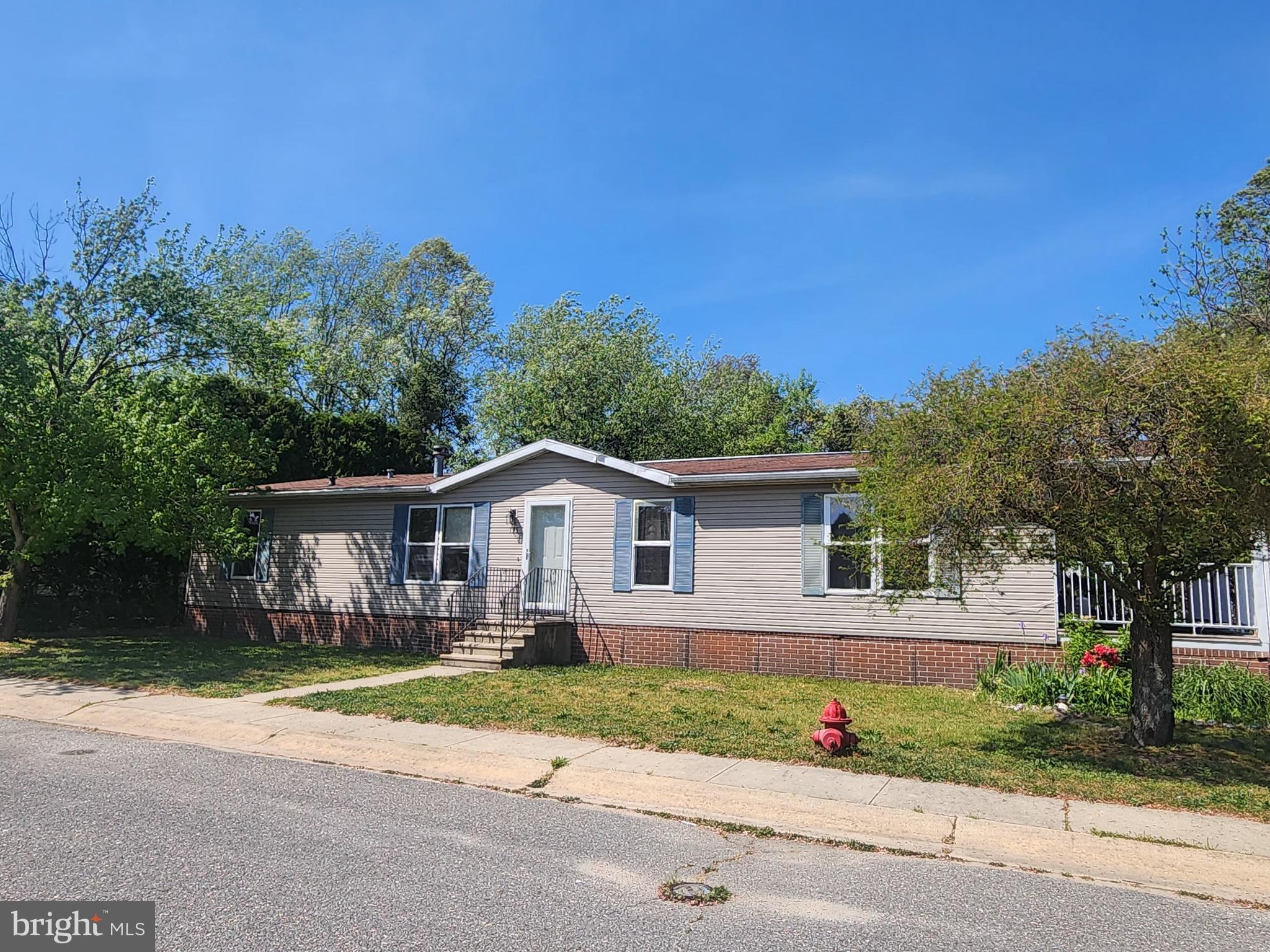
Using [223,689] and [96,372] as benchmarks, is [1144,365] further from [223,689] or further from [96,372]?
[96,372]

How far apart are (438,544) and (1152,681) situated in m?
12.7

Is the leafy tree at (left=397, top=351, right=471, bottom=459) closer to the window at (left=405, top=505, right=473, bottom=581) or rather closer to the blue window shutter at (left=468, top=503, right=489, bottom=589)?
the window at (left=405, top=505, right=473, bottom=581)

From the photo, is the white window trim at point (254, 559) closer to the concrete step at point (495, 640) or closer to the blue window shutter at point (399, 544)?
the blue window shutter at point (399, 544)

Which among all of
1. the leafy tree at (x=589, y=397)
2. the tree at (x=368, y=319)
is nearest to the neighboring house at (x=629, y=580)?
the leafy tree at (x=589, y=397)

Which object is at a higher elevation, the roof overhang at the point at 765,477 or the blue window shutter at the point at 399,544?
the roof overhang at the point at 765,477

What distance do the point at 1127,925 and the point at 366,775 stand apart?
5.69m

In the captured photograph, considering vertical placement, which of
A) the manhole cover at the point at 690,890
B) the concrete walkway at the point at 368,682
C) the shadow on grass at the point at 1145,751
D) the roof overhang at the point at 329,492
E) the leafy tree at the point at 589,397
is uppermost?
the leafy tree at the point at 589,397

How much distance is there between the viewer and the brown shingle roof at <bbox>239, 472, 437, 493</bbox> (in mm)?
18047

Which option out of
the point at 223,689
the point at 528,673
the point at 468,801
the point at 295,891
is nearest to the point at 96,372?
the point at 223,689

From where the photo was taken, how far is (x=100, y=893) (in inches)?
169

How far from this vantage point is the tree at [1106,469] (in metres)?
6.20

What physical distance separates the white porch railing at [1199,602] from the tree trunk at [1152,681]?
125 inches

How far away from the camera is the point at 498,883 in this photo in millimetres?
4719

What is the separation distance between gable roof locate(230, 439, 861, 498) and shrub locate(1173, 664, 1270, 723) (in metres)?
4.85
